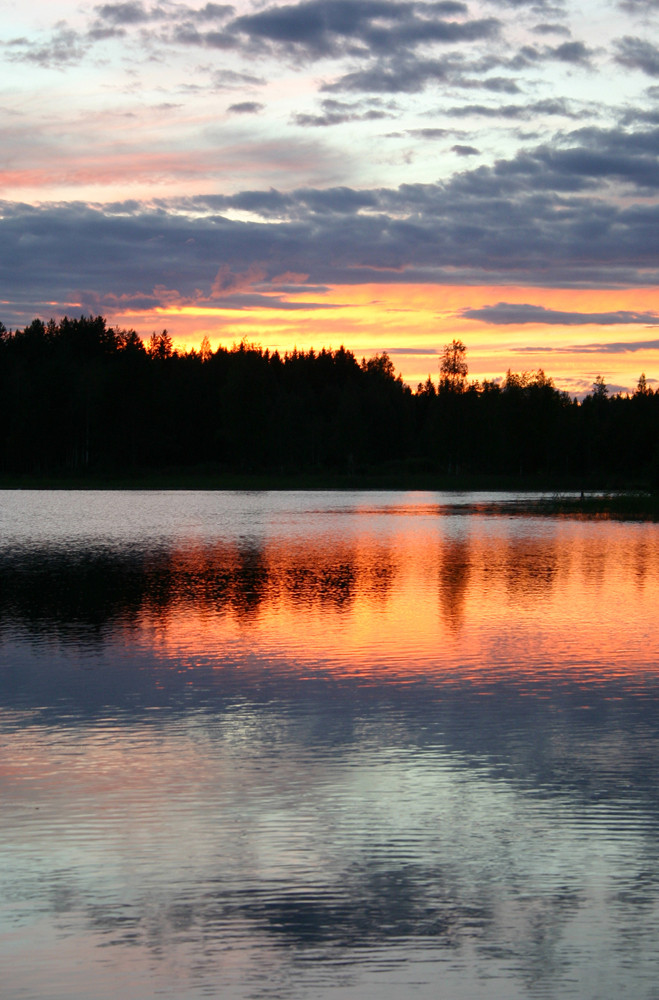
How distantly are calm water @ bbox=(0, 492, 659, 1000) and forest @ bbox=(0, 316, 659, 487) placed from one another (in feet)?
415

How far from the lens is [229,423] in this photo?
161m

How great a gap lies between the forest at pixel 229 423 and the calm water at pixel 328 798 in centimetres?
12657

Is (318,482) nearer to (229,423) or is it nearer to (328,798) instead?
(229,423)

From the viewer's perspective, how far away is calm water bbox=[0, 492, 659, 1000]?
25.0 ft

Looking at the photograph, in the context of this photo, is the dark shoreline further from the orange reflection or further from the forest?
the orange reflection

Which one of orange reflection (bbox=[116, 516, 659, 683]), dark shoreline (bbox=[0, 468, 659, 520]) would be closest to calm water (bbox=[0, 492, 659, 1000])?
orange reflection (bbox=[116, 516, 659, 683])

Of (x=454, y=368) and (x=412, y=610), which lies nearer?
(x=412, y=610)

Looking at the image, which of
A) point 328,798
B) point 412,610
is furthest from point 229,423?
point 328,798

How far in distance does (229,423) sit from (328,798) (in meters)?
151

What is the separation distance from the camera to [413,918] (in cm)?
824

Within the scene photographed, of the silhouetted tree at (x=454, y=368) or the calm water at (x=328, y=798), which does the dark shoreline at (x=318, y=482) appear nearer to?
the silhouetted tree at (x=454, y=368)

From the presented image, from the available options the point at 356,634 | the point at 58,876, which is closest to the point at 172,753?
the point at 58,876

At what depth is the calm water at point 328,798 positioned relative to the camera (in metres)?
7.61

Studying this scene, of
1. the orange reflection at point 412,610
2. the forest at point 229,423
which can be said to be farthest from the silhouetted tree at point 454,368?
the orange reflection at point 412,610
